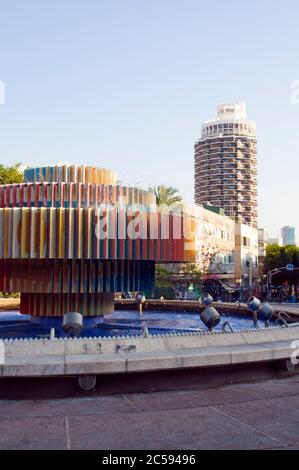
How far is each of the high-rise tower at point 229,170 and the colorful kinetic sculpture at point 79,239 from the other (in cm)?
13038

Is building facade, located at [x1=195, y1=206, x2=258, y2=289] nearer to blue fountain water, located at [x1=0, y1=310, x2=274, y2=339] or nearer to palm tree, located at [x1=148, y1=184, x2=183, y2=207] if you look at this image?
palm tree, located at [x1=148, y1=184, x2=183, y2=207]

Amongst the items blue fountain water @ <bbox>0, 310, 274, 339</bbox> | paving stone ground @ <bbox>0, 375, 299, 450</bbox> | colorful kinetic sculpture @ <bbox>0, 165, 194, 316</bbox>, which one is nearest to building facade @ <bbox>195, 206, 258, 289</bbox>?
blue fountain water @ <bbox>0, 310, 274, 339</bbox>

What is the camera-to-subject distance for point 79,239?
1543 centimetres

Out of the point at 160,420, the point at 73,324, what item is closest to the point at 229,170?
the point at 73,324

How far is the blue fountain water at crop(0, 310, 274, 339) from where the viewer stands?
58.2ft

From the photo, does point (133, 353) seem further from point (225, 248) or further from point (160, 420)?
point (225, 248)

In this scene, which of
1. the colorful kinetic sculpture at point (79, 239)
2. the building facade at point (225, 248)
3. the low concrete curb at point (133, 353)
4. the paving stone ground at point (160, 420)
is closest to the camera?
the paving stone ground at point (160, 420)

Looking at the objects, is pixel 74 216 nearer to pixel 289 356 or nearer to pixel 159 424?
pixel 289 356

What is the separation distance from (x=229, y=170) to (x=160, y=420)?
147m

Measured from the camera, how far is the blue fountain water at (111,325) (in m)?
17.8

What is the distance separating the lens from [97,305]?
18156mm

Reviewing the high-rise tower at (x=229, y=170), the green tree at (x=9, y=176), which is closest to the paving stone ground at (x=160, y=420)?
the green tree at (x=9, y=176)

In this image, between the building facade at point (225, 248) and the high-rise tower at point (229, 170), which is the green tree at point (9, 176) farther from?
the high-rise tower at point (229, 170)

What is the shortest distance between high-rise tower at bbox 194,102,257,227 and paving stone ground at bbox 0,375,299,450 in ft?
458
